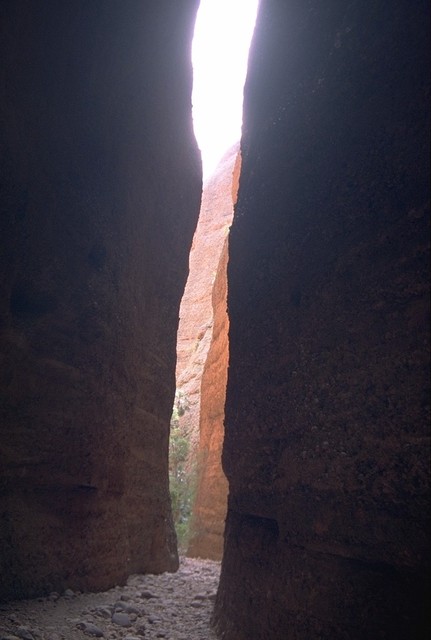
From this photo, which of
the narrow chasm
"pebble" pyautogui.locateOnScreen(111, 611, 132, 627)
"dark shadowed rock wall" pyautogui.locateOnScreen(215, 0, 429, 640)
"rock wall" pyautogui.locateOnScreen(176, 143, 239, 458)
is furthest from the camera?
"rock wall" pyautogui.locateOnScreen(176, 143, 239, 458)

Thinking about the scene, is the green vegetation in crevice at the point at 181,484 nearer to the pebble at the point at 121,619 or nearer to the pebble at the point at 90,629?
the pebble at the point at 121,619

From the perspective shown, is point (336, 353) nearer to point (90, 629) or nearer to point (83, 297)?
point (90, 629)

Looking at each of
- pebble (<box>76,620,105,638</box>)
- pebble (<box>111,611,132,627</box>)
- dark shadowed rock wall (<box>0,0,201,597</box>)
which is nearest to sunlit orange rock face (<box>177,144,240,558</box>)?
dark shadowed rock wall (<box>0,0,201,597</box>)

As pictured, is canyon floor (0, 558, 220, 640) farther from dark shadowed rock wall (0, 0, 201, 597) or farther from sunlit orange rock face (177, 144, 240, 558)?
sunlit orange rock face (177, 144, 240, 558)

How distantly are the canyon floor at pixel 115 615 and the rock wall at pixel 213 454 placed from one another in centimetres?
530

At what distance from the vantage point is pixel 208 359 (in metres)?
12.9

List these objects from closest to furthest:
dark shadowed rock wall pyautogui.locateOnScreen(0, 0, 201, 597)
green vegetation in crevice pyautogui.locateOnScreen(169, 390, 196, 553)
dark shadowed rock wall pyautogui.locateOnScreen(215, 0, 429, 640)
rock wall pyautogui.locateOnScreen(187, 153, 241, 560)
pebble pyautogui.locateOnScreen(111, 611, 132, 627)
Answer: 1. dark shadowed rock wall pyautogui.locateOnScreen(215, 0, 429, 640)
2. pebble pyautogui.locateOnScreen(111, 611, 132, 627)
3. dark shadowed rock wall pyautogui.locateOnScreen(0, 0, 201, 597)
4. rock wall pyautogui.locateOnScreen(187, 153, 241, 560)
5. green vegetation in crevice pyautogui.locateOnScreen(169, 390, 196, 553)

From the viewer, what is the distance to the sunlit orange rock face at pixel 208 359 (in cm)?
1031

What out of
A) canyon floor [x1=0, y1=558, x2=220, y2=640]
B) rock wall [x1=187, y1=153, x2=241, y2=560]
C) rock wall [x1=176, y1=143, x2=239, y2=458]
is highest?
rock wall [x1=176, y1=143, x2=239, y2=458]

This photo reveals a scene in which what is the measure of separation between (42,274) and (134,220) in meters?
1.54

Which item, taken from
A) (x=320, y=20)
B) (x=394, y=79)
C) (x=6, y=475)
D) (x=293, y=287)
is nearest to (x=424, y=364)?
(x=293, y=287)

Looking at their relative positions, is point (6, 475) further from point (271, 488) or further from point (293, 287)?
point (293, 287)

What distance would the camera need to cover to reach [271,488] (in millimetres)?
2936

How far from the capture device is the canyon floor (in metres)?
3.15
